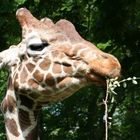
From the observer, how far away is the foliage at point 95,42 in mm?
8758

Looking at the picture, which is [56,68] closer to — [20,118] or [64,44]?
[64,44]

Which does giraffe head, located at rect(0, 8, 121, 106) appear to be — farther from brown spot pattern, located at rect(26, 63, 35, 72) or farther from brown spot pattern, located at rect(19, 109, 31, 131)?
brown spot pattern, located at rect(19, 109, 31, 131)

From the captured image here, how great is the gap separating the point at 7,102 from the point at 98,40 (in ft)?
16.1

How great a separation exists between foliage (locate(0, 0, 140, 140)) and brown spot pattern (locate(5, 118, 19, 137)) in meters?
4.64

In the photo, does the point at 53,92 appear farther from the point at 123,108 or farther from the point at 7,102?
the point at 123,108

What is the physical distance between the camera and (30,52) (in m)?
4.01

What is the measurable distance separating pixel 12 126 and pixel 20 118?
0.07 metres

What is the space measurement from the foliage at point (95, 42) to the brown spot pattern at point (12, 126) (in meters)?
4.64

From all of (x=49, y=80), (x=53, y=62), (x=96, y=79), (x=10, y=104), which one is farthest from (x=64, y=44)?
(x=10, y=104)

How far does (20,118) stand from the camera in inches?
159

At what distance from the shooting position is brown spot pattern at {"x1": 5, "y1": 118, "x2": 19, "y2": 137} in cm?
402

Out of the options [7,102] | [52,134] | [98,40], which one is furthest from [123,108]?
[7,102]

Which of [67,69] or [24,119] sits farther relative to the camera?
[24,119]

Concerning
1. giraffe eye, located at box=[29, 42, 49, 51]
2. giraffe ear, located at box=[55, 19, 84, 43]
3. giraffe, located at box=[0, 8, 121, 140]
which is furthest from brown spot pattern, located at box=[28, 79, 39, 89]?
giraffe ear, located at box=[55, 19, 84, 43]
